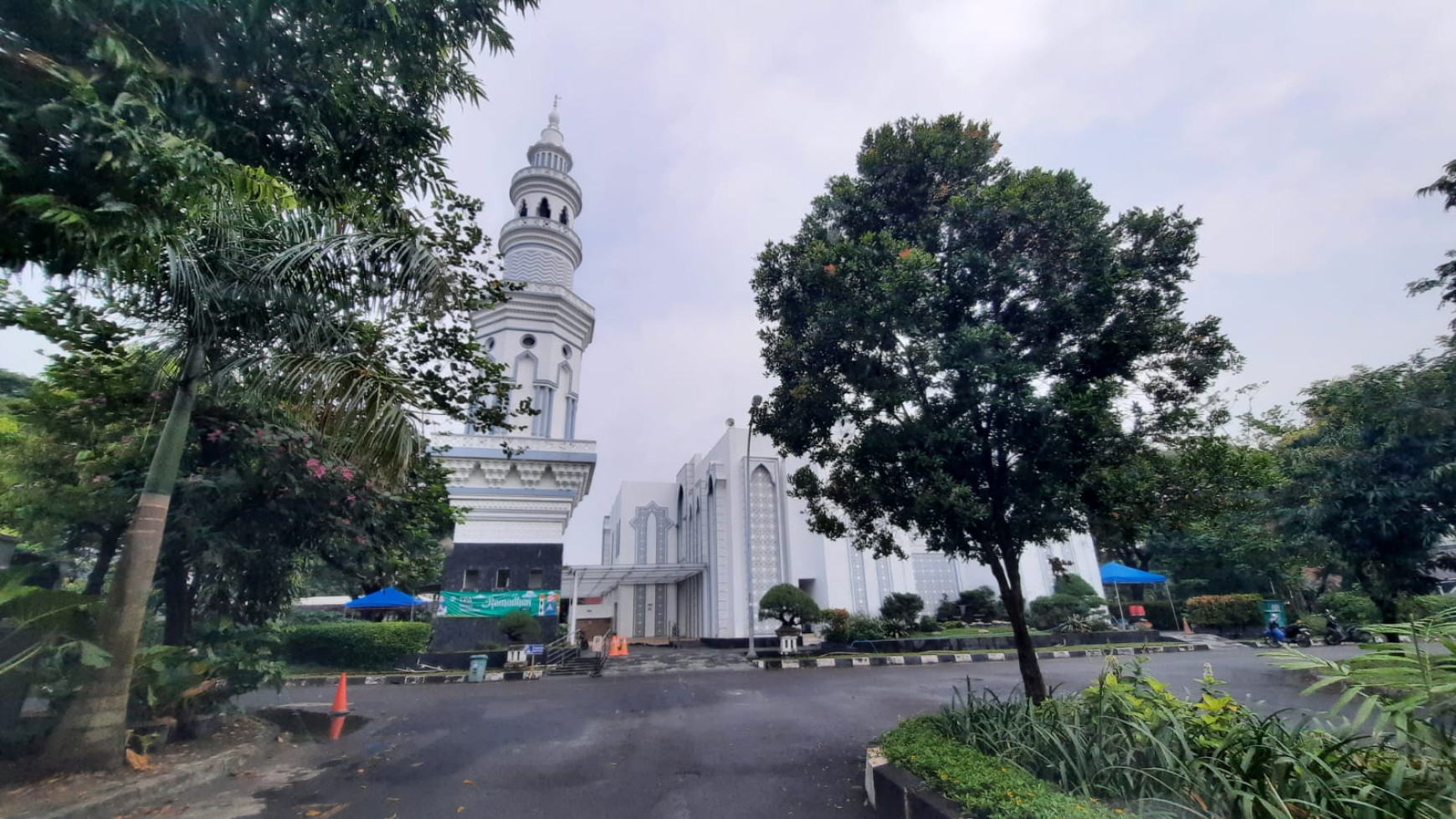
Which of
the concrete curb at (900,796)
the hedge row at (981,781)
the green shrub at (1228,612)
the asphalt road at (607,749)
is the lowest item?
the asphalt road at (607,749)

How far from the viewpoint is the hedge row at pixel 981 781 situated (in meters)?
2.96

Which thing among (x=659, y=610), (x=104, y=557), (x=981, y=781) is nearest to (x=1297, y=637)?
(x=981, y=781)

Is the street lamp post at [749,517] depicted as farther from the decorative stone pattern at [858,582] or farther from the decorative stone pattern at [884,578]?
the decorative stone pattern at [884,578]

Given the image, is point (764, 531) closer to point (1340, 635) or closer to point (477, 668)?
point (477, 668)

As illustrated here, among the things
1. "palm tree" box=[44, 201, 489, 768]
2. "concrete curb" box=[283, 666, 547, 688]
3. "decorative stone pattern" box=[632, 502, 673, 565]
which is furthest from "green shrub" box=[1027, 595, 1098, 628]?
"palm tree" box=[44, 201, 489, 768]

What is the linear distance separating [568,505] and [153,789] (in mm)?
12280

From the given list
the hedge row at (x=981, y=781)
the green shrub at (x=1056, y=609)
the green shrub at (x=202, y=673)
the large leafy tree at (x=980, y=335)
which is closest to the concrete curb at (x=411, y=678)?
the green shrub at (x=202, y=673)

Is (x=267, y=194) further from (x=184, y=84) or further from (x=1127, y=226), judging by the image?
(x=1127, y=226)

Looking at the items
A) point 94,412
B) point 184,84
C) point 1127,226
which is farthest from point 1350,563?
point 94,412

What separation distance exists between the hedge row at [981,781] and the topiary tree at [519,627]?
12377 millimetres

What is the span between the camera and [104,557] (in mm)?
7898

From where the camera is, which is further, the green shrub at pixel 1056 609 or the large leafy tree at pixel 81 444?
the green shrub at pixel 1056 609

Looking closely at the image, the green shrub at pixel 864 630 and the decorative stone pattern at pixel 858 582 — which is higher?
the decorative stone pattern at pixel 858 582

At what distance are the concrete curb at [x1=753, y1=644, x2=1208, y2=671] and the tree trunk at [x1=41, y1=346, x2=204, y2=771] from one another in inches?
460
